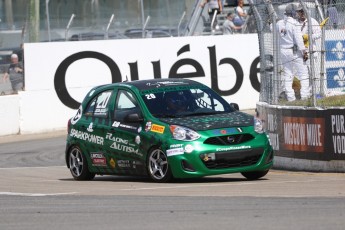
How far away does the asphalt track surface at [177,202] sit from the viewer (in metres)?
9.20

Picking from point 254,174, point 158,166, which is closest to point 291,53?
point 254,174

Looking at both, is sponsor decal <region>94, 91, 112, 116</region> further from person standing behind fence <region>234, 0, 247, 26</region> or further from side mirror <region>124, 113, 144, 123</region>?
person standing behind fence <region>234, 0, 247, 26</region>

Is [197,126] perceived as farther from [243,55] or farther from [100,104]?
[243,55]

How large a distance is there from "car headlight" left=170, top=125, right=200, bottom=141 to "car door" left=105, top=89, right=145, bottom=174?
0.71 metres

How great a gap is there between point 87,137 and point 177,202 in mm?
4184

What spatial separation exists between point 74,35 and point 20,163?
8.96 metres

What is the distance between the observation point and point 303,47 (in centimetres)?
1645

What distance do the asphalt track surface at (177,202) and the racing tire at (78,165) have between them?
8.8 inches

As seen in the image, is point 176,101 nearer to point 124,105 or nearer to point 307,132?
point 124,105

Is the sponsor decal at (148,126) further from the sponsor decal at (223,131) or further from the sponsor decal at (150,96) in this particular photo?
the sponsor decal at (223,131)

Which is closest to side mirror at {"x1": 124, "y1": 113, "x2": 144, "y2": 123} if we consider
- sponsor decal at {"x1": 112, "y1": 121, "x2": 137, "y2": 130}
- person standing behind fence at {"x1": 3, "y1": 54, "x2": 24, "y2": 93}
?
sponsor decal at {"x1": 112, "y1": 121, "x2": 137, "y2": 130}

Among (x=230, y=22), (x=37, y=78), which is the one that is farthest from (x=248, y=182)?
(x=230, y=22)

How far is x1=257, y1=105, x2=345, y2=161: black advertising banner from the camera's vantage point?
1430 centimetres

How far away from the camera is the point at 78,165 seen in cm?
1506
